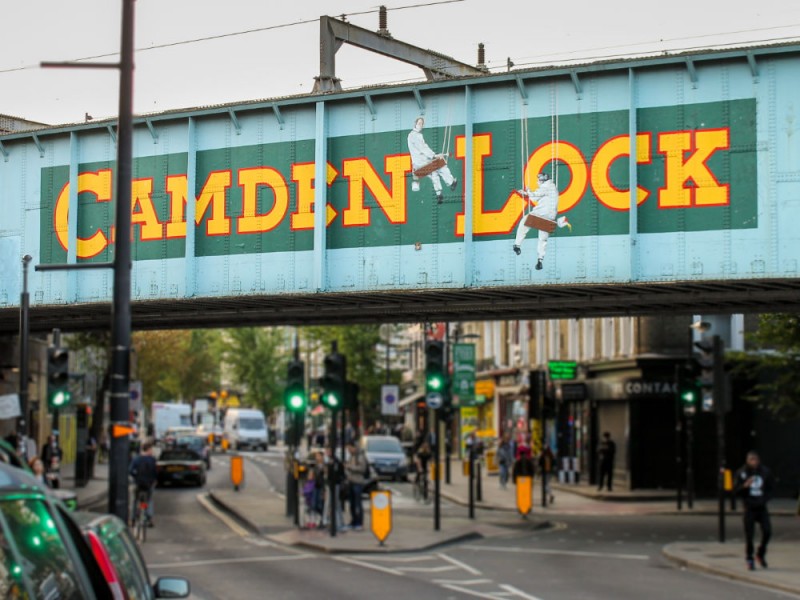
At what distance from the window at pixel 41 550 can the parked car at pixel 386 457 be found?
4264 centimetres

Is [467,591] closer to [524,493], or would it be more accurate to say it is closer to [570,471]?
[524,493]

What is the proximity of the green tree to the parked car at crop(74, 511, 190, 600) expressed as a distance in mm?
102694

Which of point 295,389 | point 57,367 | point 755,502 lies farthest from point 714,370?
point 57,367

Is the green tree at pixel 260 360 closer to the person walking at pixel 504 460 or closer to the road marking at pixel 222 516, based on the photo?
the person walking at pixel 504 460

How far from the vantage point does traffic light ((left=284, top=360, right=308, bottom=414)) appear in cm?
2977

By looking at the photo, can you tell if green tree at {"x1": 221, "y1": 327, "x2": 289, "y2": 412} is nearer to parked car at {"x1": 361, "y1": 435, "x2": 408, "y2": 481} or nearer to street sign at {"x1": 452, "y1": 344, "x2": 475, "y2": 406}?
parked car at {"x1": 361, "y1": 435, "x2": 408, "y2": 481}

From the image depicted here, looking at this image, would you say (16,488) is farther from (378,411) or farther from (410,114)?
(378,411)

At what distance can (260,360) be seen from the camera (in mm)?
112312

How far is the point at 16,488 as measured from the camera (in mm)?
5863

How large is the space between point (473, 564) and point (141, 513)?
791 centimetres

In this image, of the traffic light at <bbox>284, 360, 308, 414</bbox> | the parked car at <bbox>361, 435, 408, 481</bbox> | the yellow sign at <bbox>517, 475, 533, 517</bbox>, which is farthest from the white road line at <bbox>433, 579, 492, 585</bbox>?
the parked car at <bbox>361, 435, 408, 481</bbox>

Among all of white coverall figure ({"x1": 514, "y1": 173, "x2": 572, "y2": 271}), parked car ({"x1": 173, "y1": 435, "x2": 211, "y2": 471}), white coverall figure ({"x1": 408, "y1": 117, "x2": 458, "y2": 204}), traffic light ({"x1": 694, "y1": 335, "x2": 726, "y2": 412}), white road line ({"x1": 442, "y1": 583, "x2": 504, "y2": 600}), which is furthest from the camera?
parked car ({"x1": 173, "y1": 435, "x2": 211, "y2": 471})

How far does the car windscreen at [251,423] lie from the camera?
8481 centimetres

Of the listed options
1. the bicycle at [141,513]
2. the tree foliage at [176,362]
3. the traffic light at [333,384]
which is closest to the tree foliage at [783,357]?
the traffic light at [333,384]
